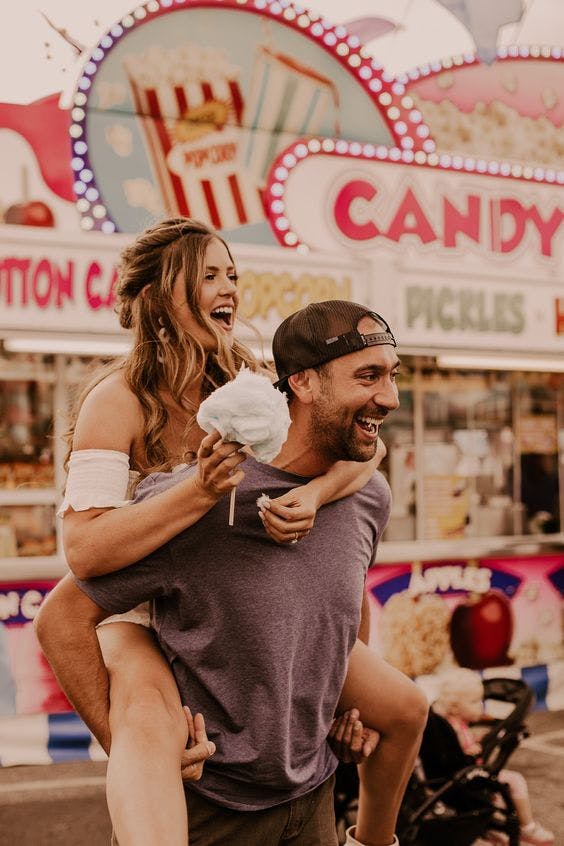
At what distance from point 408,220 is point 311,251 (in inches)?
34.7

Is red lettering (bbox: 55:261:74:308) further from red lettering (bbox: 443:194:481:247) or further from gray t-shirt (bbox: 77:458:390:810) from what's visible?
gray t-shirt (bbox: 77:458:390:810)

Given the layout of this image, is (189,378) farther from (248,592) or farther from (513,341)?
(513,341)

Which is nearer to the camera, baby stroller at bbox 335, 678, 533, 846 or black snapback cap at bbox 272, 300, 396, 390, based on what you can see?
black snapback cap at bbox 272, 300, 396, 390

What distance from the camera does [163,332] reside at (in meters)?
2.81

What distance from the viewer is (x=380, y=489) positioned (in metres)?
2.41

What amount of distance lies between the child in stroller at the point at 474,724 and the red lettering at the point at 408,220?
3687 mm

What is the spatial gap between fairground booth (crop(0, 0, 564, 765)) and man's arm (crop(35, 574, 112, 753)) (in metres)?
3.51

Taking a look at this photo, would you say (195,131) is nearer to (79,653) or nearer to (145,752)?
(79,653)

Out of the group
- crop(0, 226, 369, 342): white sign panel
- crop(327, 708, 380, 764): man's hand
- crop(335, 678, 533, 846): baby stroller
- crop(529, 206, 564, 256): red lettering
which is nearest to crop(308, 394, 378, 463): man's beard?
crop(327, 708, 380, 764): man's hand

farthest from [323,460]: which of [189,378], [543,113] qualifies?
[543,113]

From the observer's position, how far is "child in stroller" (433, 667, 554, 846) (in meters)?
4.41

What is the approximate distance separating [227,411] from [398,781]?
137cm

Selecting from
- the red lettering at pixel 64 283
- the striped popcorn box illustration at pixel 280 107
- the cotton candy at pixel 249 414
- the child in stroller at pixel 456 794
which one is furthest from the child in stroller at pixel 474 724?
the striped popcorn box illustration at pixel 280 107

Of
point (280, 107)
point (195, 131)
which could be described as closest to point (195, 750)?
point (195, 131)
